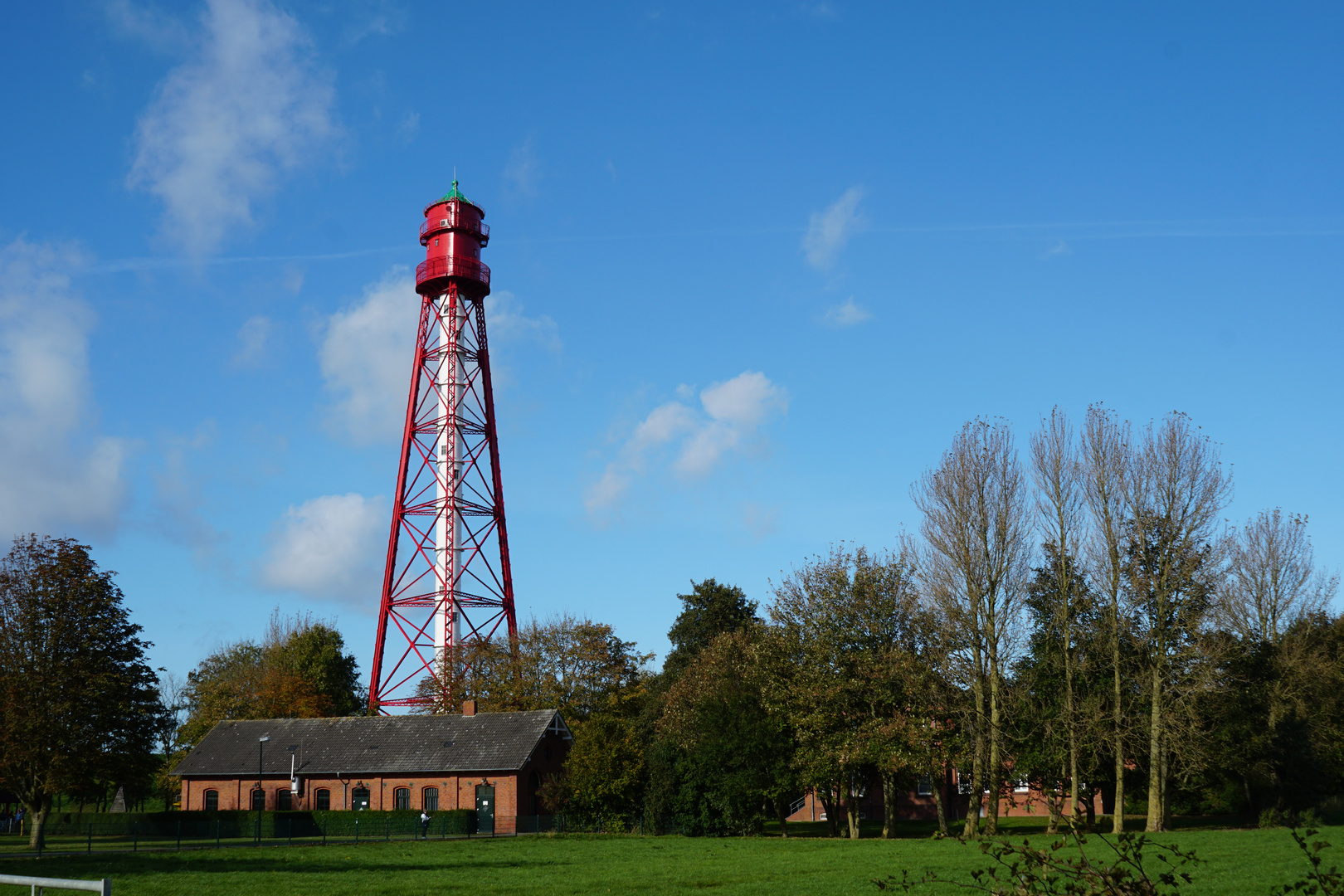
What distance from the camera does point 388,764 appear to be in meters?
46.7

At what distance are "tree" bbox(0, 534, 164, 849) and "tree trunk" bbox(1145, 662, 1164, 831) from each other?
3426 cm

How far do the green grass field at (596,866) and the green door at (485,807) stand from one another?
10.1 m

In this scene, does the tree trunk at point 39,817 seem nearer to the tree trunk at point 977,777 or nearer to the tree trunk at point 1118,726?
the tree trunk at point 977,777

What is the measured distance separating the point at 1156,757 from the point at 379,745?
33.0m

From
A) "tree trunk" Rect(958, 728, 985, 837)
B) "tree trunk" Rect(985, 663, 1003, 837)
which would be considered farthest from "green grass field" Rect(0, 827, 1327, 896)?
"tree trunk" Rect(985, 663, 1003, 837)

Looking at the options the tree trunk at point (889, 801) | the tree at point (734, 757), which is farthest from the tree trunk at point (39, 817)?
the tree trunk at point (889, 801)

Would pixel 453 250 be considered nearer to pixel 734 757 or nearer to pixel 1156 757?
pixel 734 757

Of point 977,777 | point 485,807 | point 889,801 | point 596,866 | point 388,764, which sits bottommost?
point 485,807

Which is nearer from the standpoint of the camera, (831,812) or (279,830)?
(279,830)

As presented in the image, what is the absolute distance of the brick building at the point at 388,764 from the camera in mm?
45406

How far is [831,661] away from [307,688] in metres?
43.0

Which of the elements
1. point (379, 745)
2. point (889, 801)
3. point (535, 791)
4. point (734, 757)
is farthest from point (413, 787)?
point (889, 801)

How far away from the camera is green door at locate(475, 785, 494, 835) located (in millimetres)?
43906

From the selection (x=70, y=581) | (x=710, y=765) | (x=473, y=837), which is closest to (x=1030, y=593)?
(x=710, y=765)
